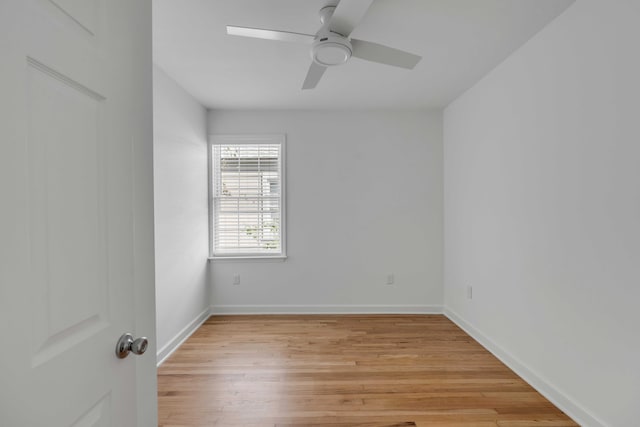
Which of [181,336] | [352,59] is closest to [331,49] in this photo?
[352,59]

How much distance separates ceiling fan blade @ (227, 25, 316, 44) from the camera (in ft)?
5.90

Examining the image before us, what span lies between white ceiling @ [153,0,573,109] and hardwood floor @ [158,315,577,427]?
2.53 meters

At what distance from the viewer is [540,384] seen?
228cm

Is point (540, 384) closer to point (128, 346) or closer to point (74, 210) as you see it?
point (128, 346)

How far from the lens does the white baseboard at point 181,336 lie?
274 centimetres

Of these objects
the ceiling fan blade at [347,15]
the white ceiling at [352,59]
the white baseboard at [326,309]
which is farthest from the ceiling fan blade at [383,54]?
the white baseboard at [326,309]

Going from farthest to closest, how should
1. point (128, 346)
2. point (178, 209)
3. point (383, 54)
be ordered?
point (178, 209) < point (383, 54) < point (128, 346)

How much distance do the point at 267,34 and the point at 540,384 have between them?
2.96m

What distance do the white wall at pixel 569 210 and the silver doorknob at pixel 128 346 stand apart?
7.20 ft

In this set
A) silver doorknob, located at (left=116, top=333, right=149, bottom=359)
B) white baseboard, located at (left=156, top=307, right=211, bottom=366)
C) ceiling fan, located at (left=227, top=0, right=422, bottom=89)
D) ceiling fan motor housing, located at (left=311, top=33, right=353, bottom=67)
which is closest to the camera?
silver doorknob, located at (left=116, top=333, right=149, bottom=359)

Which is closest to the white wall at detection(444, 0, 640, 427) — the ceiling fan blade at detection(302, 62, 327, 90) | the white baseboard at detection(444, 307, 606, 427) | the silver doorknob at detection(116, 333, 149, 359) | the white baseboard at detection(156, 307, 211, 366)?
the white baseboard at detection(444, 307, 606, 427)

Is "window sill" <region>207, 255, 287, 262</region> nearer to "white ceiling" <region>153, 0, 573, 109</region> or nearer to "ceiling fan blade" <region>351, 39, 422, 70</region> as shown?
"white ceiling" <region>153, 0, 573, 109</region>

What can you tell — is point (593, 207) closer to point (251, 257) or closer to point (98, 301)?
point (98, 301)

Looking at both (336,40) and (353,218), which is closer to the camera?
(336,40)
